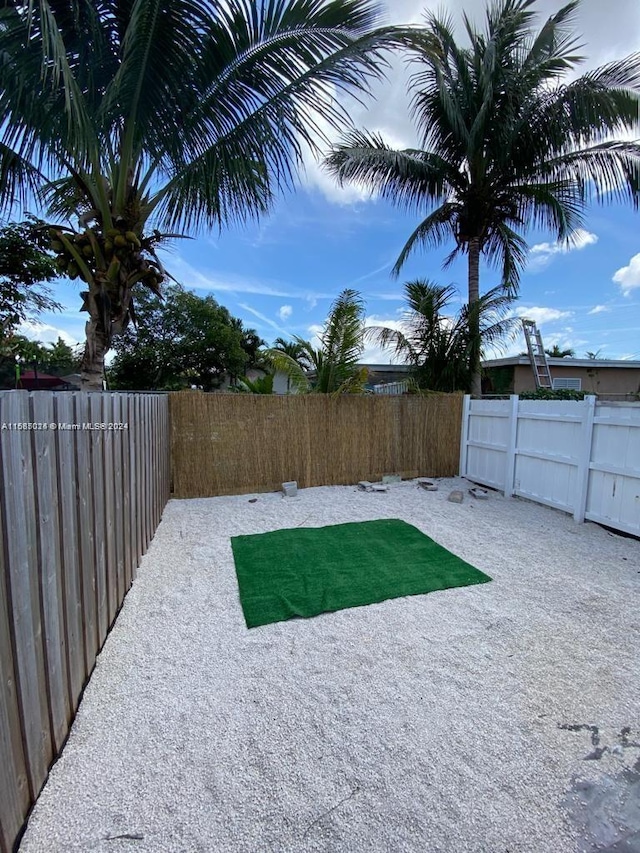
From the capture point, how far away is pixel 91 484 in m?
2.00

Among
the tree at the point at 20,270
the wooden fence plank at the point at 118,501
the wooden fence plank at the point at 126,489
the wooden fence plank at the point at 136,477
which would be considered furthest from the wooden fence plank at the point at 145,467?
the tree at the point at 20,270

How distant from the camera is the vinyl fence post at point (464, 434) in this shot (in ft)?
22.7

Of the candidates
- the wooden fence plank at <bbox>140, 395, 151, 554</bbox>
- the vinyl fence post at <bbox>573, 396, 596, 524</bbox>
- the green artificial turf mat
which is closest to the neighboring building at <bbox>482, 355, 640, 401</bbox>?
the vinyl fence post at <bbox>573, 396, 596, 524</bbox>

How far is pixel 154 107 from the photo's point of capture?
3.26 meters

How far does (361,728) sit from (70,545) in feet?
5.07

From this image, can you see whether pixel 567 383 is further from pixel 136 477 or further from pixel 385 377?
pixel 136 477

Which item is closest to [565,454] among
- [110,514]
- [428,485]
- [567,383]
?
[428,485]

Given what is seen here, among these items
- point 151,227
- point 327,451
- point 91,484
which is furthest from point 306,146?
point 327,451

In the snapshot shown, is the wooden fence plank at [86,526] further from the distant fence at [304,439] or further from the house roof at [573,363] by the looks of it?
the house roof at [573,363]

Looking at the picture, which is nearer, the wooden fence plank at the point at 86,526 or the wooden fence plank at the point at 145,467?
the wooden fence plank at the point at 86,526

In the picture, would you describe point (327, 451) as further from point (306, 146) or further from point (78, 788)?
point (78, 788)

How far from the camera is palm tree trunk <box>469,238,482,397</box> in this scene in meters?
8.15

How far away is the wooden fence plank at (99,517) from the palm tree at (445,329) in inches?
283

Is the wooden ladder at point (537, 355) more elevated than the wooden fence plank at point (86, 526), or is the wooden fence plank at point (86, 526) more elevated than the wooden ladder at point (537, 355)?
the wooden ladder at point (537, 355)
